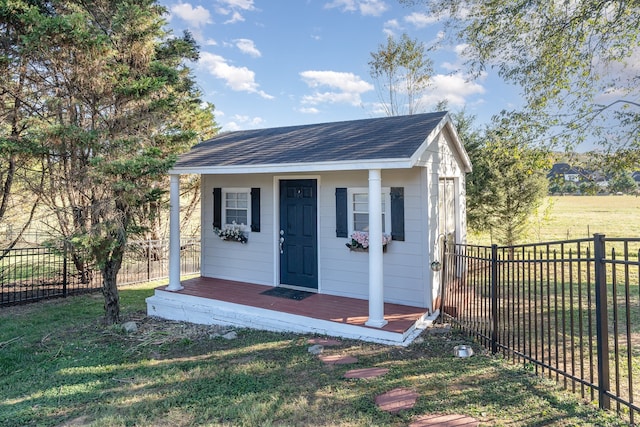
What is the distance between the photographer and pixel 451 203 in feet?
25.4

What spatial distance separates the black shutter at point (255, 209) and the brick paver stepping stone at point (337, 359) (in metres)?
3.53

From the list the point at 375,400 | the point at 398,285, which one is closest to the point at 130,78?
the point at 398,285

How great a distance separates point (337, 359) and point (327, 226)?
2.79m

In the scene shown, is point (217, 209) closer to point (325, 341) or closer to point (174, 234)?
point (174, 234)

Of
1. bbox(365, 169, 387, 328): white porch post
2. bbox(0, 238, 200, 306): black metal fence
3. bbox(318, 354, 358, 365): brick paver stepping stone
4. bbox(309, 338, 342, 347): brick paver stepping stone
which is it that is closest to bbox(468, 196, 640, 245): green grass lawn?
bbox(365, 169, 387, 328): white porch post

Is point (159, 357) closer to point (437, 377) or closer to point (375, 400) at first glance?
point (375, 400)

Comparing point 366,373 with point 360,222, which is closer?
point 366,373

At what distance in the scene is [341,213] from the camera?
6559 millimetres

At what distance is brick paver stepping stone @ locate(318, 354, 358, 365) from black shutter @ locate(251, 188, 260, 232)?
139 inches

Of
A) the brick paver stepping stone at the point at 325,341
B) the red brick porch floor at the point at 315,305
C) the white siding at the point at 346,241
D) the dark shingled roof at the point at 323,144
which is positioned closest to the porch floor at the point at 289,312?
the red brick porch floor at the point at 315,305

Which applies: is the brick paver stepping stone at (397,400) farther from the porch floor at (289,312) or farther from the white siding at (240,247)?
the white siding at (240,247)

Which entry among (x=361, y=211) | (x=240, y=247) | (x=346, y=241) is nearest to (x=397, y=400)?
(x=346, y=241)

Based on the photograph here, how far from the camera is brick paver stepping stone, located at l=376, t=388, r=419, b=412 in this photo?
10.8 ft

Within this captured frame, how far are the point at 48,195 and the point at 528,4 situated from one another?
1043 centimetres
